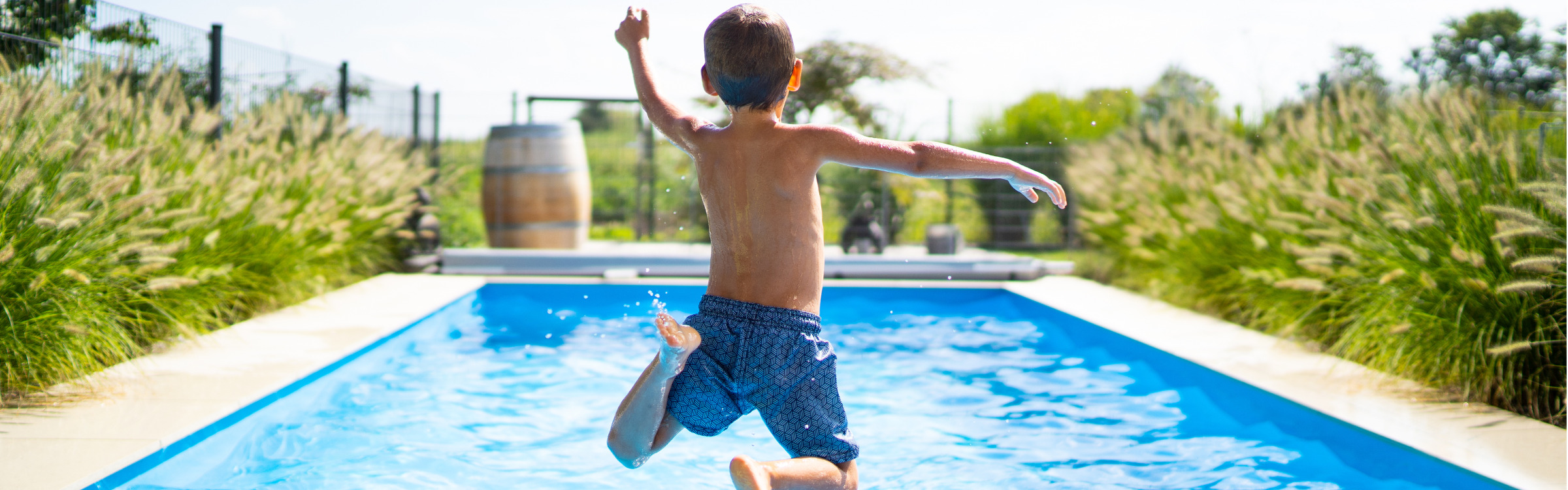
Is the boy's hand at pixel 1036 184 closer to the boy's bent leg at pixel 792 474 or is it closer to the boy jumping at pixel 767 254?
the boy jumping at pixel 767 254

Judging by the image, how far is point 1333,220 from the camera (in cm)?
484

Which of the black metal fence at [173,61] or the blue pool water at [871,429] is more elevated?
the black metal fence at [173,61]

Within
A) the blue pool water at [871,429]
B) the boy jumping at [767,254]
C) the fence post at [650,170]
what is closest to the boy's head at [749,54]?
the boy jumping at [767,254]

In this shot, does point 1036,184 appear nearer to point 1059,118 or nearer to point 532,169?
point 532,169

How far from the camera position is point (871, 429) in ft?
13.2

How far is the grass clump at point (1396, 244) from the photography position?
139 inches

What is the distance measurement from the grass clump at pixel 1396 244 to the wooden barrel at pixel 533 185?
454cm

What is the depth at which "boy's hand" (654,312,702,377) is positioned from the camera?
1.79m

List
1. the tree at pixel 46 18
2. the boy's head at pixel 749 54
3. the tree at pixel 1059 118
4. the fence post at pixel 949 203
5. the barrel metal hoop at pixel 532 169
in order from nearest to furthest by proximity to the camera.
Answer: the boy's head at pixel 749 54 < the tree at pixel 46 18 < the barrel metal hoop at pixel 532 169 < the fence post at pixel 949 203 < the tree at pixel 1059 118

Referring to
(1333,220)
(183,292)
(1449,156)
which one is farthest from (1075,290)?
(183,292)

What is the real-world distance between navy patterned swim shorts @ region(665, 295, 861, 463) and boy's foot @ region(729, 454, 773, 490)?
0.18 m

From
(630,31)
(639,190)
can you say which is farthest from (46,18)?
(639,190)

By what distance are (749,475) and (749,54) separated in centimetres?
71

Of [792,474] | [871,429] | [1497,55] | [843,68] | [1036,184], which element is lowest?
[871,429]
